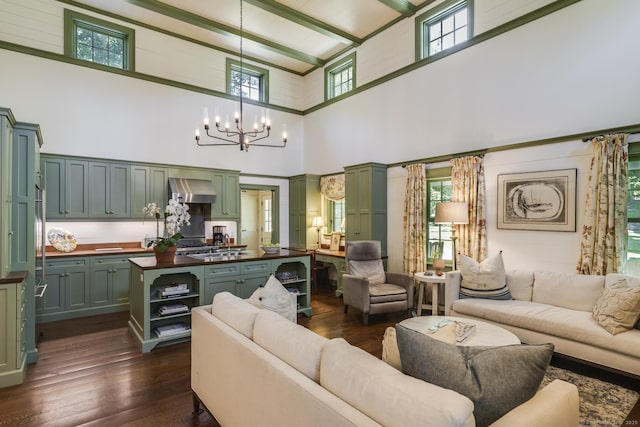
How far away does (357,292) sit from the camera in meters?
4.63

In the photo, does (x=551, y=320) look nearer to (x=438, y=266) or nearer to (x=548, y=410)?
(x=438, y=266)

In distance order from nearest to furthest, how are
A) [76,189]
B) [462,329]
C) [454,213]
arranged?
[462,329] → [454,213] → [76,189]

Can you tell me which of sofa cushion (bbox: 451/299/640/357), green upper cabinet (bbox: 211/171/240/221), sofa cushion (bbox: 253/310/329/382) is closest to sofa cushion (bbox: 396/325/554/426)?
sofa cushion (bbox: 253/310/329/382)

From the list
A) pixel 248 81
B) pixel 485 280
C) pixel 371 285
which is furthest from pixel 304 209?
pixel 485 280

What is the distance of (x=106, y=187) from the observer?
5.45 metres

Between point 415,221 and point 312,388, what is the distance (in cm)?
438

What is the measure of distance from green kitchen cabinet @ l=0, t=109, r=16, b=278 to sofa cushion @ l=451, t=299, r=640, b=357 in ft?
15.0

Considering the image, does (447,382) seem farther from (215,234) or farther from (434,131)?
(215,234)

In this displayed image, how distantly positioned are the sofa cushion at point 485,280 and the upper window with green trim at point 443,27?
3246 millimetres

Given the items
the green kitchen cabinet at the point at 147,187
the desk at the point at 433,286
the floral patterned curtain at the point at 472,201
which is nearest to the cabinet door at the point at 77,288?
the green kitchen cabinet at the point at 147,187

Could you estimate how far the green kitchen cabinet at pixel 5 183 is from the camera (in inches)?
112

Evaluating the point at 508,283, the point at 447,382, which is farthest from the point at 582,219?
the point at 447,382

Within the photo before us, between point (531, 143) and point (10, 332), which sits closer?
point (10, 332)

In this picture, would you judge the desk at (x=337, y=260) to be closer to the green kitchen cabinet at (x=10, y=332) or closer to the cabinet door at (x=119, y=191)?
the cabinet door at (x=119, y=191)
